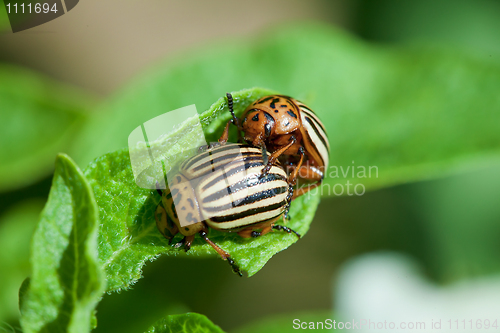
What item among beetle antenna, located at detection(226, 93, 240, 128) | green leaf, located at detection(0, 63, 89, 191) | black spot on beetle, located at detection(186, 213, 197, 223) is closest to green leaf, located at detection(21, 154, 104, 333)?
black spot on beetle, located at detection(186, 213, 197, 223)

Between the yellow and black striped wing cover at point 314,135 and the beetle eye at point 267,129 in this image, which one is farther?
the yellow and black striped wing cover at point 314,135

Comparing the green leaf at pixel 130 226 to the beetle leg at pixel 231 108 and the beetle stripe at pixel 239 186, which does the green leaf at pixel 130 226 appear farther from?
the beetle stripe at pixel 239 186

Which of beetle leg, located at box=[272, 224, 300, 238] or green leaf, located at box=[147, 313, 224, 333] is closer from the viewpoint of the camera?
green leaf, located at box=[147, 313, 224, 333]

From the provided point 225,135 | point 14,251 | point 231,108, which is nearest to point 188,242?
point 225,135

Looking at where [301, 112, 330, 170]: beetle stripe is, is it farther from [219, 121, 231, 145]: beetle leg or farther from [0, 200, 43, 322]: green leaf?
[0, 200, 43, 322]: green leaf

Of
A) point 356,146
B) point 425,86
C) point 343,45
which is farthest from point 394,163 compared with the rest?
point 343,45

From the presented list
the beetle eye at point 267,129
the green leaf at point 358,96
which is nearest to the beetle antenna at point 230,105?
the beetle eye at point 267,129

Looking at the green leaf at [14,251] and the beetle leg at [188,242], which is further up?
the beetle leg at [188,242]
